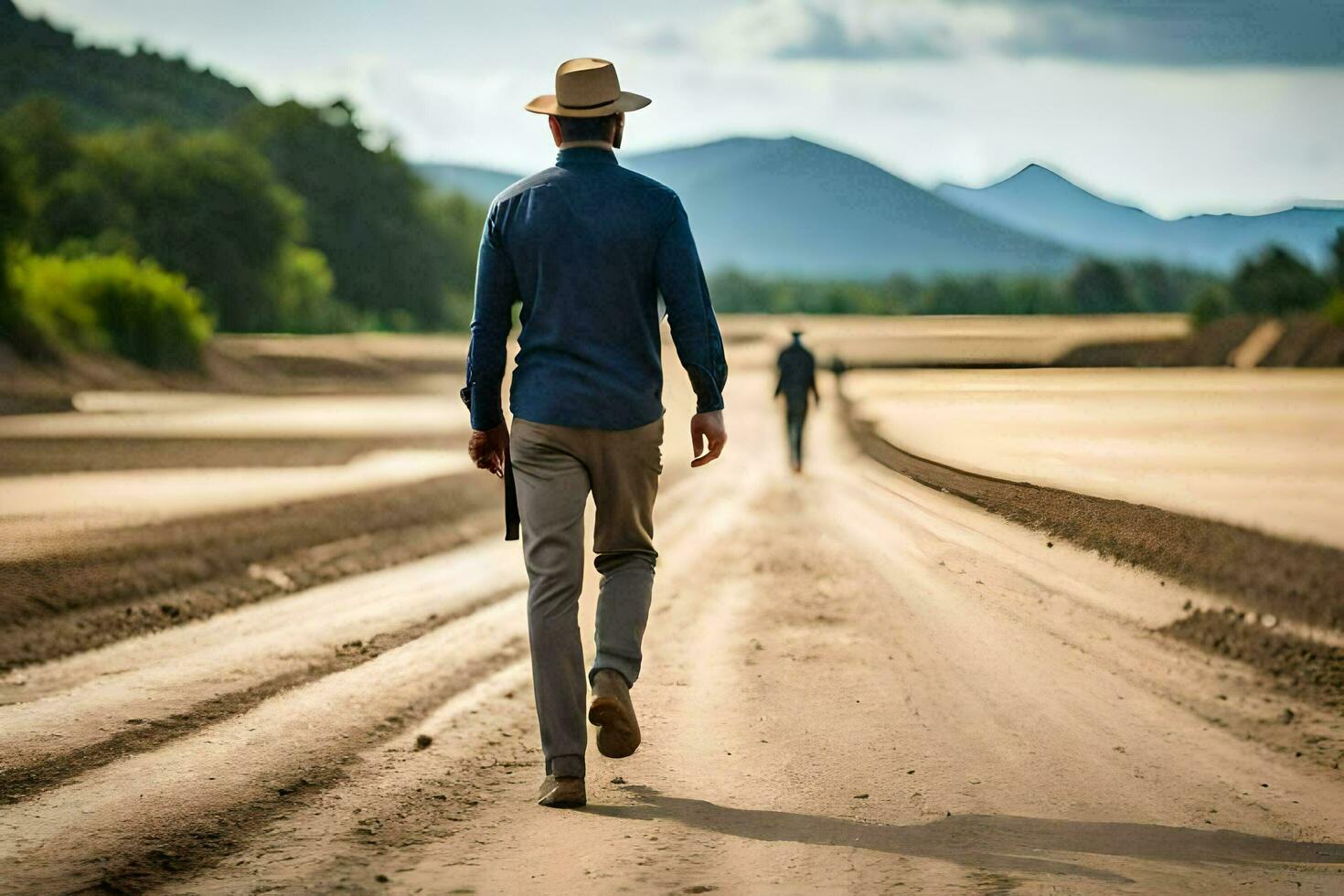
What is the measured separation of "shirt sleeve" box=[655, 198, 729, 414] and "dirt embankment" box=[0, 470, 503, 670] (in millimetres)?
4757

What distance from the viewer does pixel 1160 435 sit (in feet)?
20.6

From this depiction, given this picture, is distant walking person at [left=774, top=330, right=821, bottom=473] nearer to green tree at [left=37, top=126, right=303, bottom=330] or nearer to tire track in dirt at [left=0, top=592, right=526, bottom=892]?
tire track in dirt at [left=0, top=592, right=526, bottom=892]

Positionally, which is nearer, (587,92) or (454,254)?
(587,92)

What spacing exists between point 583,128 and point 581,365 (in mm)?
755

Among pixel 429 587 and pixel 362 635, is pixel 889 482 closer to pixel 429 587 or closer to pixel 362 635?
pixel 362 635

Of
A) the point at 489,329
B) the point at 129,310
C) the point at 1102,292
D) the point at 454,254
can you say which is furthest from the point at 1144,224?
the point at 454,254

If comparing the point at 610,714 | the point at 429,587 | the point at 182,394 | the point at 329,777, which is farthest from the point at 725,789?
the point at 182,394

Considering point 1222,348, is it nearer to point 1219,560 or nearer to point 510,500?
point 1219,560

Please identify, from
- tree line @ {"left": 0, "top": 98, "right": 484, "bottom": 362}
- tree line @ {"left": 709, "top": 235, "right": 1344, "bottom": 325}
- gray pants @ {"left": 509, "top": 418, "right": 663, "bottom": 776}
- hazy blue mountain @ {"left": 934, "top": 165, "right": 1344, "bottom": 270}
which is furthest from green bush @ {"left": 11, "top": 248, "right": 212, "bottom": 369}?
gray pants @ {"left": 509, "top": 418, "right": 663, "bottom": 776}

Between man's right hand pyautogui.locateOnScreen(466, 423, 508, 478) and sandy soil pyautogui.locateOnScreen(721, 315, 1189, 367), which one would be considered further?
sandy soil pyautogui.locateOnScreen(721, 315, 1189, 367)

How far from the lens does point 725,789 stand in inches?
198

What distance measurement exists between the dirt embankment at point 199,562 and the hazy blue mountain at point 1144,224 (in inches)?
212

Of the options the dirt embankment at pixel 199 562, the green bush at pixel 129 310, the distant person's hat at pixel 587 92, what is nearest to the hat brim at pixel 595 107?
the distant person's hat at pixel 587 92

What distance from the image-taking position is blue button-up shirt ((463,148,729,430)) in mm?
4785
